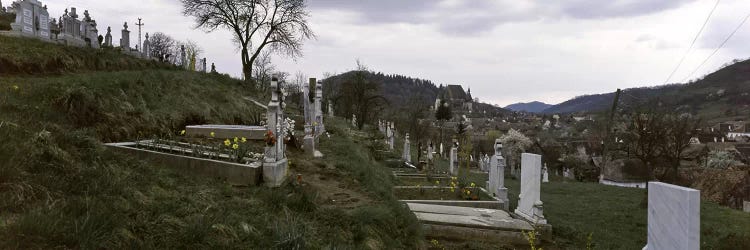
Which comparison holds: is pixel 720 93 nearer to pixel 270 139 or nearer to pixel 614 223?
pixel 614 223

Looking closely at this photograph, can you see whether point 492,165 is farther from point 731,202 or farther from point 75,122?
point 731,202

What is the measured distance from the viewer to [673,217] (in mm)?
2369

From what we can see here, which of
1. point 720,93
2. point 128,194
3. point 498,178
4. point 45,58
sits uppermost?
point 720,93

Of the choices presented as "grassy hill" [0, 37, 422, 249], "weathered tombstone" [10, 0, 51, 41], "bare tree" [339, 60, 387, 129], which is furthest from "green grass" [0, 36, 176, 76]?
"bare tree" [339, 60, 387, 129]

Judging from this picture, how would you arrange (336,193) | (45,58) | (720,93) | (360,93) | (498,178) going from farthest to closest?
1. (720,93)
2. (360,93)
3. (498,178)
4. (45,58)
5. (336,193)

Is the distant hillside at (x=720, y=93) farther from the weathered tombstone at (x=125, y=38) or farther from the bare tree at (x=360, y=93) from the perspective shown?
the weathered tombstone at (x=125, y=38)

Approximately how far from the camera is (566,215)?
40.1 feet

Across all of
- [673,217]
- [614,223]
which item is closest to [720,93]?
[614,223]

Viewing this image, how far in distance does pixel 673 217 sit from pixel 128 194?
4393 millimetres

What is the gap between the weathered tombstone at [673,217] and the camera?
2261mm

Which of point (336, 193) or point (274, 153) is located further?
point (336, 193)

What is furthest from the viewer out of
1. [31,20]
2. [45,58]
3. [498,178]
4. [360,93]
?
[360,93]

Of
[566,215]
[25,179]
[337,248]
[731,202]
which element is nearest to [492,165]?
[566,215]

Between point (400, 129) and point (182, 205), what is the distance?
4114 centimetres
